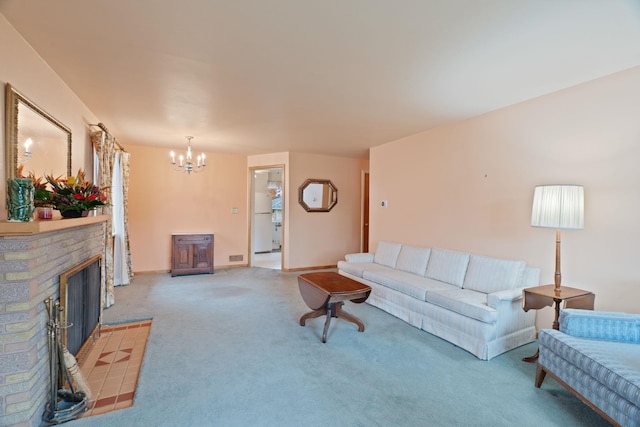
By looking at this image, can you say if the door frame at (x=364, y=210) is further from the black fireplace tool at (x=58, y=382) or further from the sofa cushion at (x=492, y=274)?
the black fireplace tool at (x=58, y=382)

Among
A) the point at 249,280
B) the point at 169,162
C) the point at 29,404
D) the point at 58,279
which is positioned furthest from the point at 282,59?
the point at 169,162

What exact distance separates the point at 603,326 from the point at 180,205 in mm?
5896

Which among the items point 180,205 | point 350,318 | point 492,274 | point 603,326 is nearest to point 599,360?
point 603,326

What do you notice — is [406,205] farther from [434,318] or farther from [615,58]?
[615,58]

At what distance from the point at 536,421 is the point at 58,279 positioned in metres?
3.13

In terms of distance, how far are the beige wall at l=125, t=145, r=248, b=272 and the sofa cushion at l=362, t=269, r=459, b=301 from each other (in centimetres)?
323

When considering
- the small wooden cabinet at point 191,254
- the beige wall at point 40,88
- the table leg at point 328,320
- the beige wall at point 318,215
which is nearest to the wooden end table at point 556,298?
the table leg at point 328,320

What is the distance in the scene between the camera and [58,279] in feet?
6.57

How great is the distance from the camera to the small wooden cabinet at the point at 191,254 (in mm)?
5352

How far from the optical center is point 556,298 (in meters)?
2.27

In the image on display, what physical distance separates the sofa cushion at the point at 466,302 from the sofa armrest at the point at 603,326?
1.76 feet

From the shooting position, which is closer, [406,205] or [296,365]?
[296,365]

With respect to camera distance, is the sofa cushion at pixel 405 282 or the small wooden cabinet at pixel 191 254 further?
the small wooden cabinet at pixel 191 254

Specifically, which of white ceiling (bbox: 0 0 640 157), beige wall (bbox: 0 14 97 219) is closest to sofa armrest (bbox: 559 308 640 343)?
white ceiling (bbox: 0 0 640 157)
